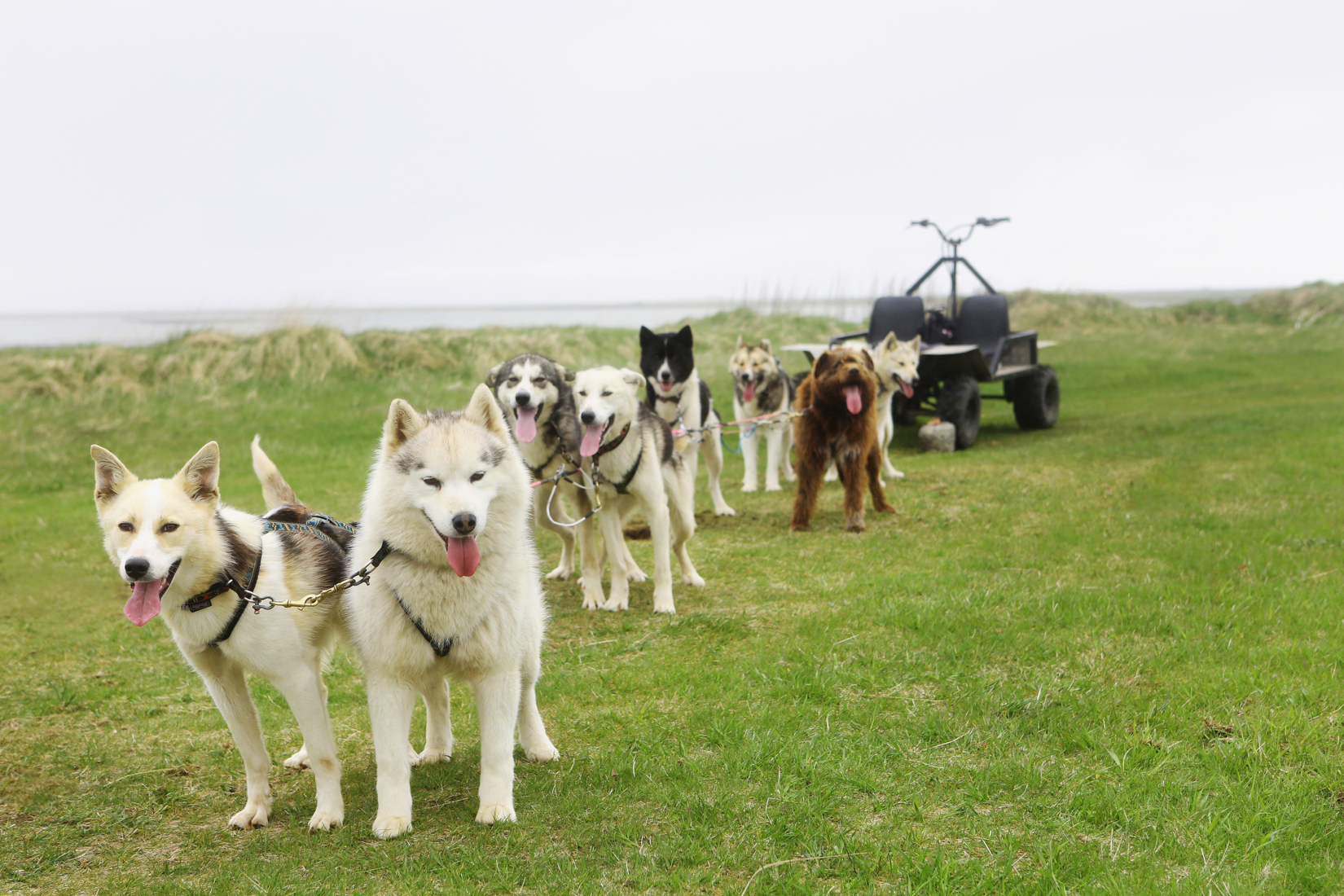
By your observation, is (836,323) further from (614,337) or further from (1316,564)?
(1316,564)

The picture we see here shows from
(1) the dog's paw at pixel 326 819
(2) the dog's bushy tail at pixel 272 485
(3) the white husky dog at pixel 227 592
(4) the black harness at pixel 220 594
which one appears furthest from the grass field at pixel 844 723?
(2) the dog's bushy tail at pixel 272 485

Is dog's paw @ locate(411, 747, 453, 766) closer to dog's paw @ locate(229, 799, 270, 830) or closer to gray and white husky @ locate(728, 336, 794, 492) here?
dog's paw @ locate(229, 799, 270, 830)

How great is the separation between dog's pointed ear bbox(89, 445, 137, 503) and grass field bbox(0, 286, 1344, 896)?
1.19 meters

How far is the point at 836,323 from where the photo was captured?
87.6ft

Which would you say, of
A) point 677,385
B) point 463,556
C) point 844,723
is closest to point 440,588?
point 463,556

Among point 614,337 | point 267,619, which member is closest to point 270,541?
point 267,619

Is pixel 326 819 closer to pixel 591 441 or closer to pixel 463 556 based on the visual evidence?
pixel 463 556

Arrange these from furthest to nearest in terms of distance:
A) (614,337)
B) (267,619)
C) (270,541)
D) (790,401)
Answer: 1. (614,337)
2. (790,401)
3. (270,541)
4. (267,619)

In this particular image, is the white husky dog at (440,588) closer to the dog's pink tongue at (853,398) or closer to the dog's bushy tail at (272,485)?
the dog's bushy tail at (272,485)

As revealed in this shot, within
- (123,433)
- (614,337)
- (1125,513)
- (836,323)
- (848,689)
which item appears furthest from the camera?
(836,323)

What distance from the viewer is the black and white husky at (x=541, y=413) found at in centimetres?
530

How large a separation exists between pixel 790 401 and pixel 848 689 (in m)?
5.83

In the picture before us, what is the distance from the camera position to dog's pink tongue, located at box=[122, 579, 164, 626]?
8.98ft

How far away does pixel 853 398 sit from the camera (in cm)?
728
